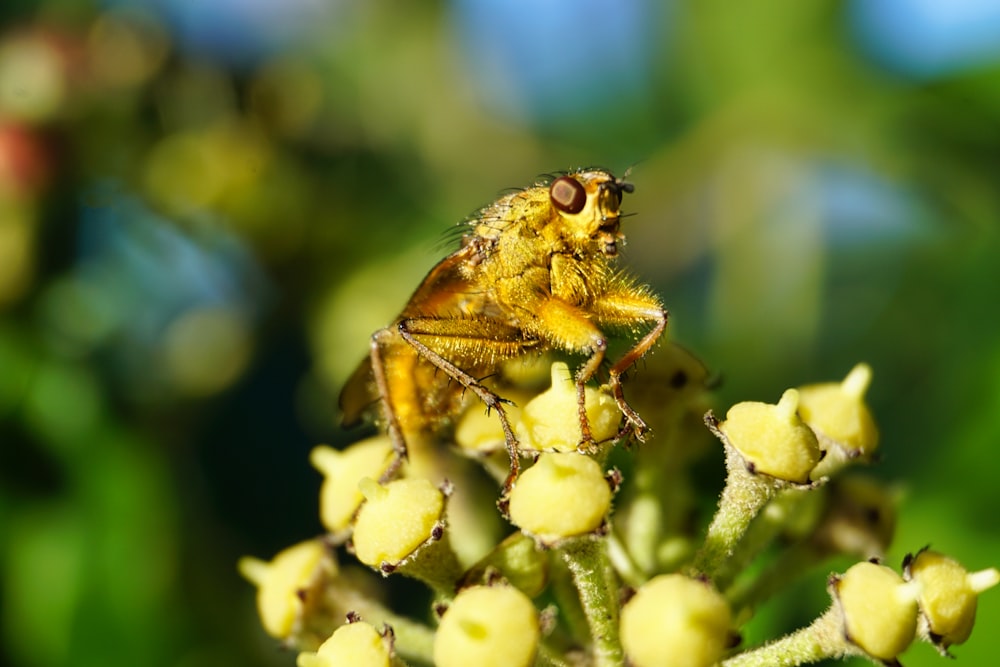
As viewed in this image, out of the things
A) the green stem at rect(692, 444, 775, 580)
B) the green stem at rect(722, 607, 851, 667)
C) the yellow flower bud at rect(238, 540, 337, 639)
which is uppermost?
the yellow flower bud at rect(238, 540, 337, 639)

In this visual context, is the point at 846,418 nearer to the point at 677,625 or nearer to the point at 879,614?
the point at 879,614

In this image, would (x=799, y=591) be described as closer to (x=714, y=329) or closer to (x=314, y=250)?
(x=714, y=329)

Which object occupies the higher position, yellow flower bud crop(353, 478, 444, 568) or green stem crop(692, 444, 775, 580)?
yellow flower bud crop(353, 478, 444, 568)

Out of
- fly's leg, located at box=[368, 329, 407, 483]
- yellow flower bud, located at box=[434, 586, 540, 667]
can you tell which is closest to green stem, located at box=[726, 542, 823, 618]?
yellow flower bud, located at box=[434, 586, 540, 667]

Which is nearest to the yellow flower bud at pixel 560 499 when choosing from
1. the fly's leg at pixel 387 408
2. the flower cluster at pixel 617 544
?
the flower cluster at pixel 617 544

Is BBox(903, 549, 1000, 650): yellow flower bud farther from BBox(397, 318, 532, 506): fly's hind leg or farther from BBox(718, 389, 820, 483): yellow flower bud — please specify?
BBox(397, 318, 532, 506): fly's hind leg

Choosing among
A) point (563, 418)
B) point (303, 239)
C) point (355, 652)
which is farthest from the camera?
point (303, 239)

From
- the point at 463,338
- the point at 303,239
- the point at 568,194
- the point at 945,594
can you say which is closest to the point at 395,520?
the point at 463,338
